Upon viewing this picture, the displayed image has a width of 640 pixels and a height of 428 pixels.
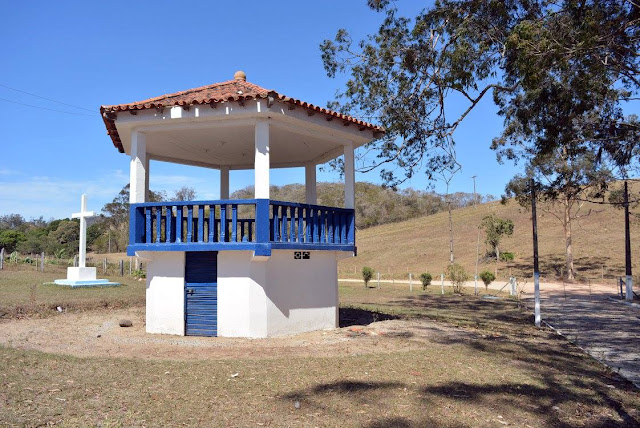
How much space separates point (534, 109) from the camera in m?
11.5

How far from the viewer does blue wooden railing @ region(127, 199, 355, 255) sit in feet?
29.7

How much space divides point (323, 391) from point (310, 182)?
813cm

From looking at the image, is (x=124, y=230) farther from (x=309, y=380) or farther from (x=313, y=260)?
(x=309, y=380)

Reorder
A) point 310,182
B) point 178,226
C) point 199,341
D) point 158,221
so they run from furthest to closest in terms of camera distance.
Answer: point 310,182 < point 158,221 < point 178,226 < point 199,341

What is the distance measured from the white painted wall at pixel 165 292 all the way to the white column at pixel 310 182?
437 centimetres

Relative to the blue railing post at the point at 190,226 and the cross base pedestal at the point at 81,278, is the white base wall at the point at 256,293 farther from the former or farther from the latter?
the cross base pedestal at the point at 81,278

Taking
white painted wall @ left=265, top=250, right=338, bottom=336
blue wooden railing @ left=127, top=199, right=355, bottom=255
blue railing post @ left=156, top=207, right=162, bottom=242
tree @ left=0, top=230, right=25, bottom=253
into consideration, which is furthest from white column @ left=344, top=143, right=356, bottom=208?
tree @ left=0, top=230, right=25, bottom=253

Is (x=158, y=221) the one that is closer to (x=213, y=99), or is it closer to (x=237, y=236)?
(x=237, y=236)

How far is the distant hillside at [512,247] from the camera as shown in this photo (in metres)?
40.0

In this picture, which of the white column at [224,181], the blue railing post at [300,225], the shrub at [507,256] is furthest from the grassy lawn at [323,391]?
the shrub at [507,256]

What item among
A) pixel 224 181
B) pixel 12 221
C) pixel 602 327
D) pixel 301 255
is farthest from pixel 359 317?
pixel 12 221

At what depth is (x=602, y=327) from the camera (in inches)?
535

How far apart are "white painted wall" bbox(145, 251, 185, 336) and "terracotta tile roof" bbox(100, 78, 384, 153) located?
284 cm

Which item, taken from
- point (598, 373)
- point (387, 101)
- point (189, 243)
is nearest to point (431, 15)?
point (387, 101)
